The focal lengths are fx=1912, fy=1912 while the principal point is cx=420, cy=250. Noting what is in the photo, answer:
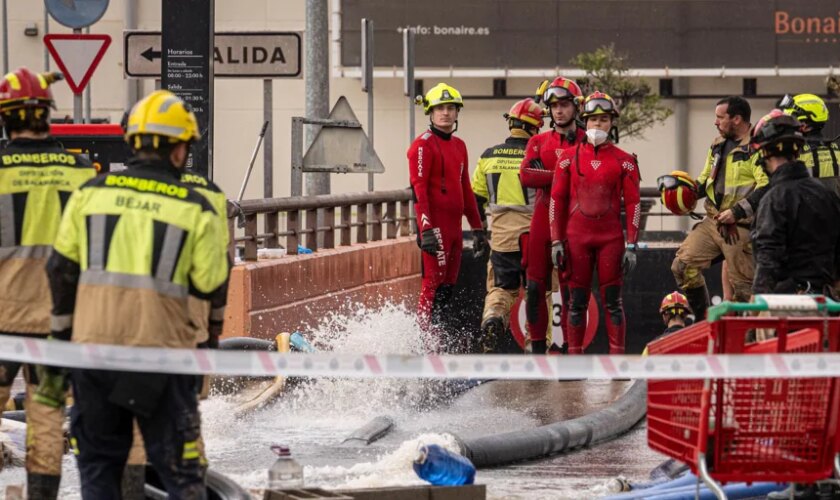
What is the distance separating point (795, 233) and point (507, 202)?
5.68 meters

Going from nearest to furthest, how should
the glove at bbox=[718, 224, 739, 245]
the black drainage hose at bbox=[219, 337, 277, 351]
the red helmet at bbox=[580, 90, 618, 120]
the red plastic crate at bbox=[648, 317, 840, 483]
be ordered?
the red plastic crate at bbox=[648, 317, 840, 483] < the black drainage hose at bbox=[219, 337, 277, 351] < the glove at bbox=[718, 224, 739, 245] < the red helmet at bbox=[580, 90, 618, 120]

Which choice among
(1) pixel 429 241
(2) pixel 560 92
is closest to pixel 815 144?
(2) pixel 560 92

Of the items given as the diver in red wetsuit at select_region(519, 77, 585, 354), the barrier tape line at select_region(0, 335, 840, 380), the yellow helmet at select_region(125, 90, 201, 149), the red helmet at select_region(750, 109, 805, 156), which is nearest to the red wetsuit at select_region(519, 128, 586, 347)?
the diver in red wetsuit at select_region(519, 77, 585, 354)

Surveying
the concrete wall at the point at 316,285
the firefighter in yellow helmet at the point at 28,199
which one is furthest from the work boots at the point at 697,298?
the firefighter in yellow helmet at the point at 28,199

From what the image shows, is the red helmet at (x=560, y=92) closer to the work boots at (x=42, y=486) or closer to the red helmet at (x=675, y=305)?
the red helmet at (x=675, y=305)

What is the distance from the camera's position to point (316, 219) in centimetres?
1692

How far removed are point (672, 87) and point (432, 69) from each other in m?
4.99

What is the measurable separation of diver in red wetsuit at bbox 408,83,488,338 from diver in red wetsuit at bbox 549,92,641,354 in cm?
144

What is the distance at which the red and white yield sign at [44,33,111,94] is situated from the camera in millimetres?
16766

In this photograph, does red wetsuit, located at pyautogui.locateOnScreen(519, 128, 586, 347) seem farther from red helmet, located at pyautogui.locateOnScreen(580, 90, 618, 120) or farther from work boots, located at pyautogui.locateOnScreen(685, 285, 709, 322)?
work boots, located at pyautogui.locateOnScreen(685, 285, 709, 322)

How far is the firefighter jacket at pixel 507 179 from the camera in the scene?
14930 mm

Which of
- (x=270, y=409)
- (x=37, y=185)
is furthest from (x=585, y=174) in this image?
(x=37, y=185)

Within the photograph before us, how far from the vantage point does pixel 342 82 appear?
3941cm

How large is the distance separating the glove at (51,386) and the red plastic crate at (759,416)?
2346 mm
